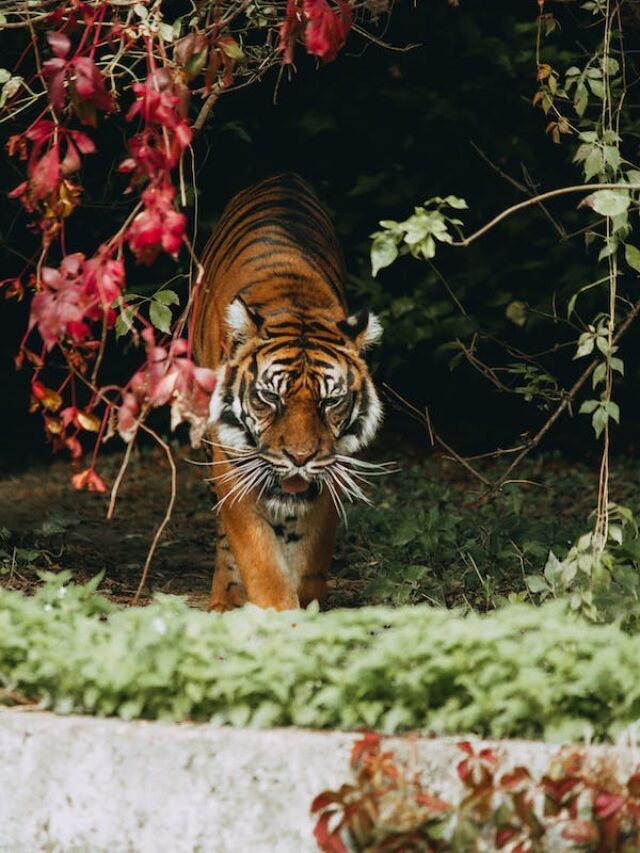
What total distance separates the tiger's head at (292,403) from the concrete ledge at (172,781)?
187 cm

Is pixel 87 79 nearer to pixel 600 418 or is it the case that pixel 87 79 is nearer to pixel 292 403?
pixel 600 418

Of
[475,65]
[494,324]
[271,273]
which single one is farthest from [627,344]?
[271,273]

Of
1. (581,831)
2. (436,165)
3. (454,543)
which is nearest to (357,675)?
(581,831)

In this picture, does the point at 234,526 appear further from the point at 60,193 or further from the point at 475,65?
the point at 475,65

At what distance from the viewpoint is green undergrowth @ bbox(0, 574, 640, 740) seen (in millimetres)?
3602

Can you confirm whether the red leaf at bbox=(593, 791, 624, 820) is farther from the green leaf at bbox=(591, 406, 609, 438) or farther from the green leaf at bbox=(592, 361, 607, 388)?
the green leaf at bbox=(592, 361, 607, 388)

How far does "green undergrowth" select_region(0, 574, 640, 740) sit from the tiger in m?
1.61

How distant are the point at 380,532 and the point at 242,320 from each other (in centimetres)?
195

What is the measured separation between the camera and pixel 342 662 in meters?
3.78

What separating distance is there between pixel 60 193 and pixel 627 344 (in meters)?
6.57

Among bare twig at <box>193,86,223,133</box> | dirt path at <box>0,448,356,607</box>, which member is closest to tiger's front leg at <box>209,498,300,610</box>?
dirt path at <box>0,448,356,607</box>

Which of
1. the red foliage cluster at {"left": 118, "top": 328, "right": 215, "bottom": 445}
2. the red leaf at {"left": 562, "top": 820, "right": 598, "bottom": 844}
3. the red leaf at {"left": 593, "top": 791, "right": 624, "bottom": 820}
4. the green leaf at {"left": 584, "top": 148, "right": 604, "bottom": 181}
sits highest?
the green leaf at {"left": 584, "top": 148, "right": 604, "bottom": 181}

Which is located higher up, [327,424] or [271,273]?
[271,273]

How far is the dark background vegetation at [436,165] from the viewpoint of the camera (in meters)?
9.45
